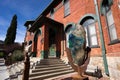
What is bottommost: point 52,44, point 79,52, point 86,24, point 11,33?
point 79,52

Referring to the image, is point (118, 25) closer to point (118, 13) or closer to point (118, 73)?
point (118, 13)

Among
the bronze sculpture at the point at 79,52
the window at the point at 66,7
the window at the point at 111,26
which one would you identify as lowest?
the bronze sculpture at the point at 79,52

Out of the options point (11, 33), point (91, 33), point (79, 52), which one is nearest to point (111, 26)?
point (91, 33)

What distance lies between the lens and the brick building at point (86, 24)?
5564mm

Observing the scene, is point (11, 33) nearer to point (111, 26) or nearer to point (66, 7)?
point (66, 7)

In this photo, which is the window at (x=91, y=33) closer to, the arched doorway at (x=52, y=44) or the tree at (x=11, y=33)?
the arched doorway at (x=52, y=44)

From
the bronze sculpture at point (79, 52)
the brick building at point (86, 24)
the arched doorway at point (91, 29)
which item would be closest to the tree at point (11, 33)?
the brick building at point (86, 24)

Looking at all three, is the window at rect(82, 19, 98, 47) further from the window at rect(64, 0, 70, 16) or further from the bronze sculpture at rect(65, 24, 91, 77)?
the bronze sculpture at rect(65, 24, 91, 77)

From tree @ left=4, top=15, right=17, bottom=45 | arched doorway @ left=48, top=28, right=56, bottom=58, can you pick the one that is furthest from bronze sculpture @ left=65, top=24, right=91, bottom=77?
tree @ left=4, top=15, right=17, bottom=45

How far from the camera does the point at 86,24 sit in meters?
8.51

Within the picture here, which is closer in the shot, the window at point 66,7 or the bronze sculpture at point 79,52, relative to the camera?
the bronze sculpture at point 79,52

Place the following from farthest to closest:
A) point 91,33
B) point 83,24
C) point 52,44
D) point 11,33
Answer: point 11,33 → point 52,44 → point 83,24 → point 91,33

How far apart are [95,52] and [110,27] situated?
231 cm

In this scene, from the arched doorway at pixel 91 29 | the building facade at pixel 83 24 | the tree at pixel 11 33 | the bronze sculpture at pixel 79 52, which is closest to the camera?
the bronze sculpture at pixel 79 52
